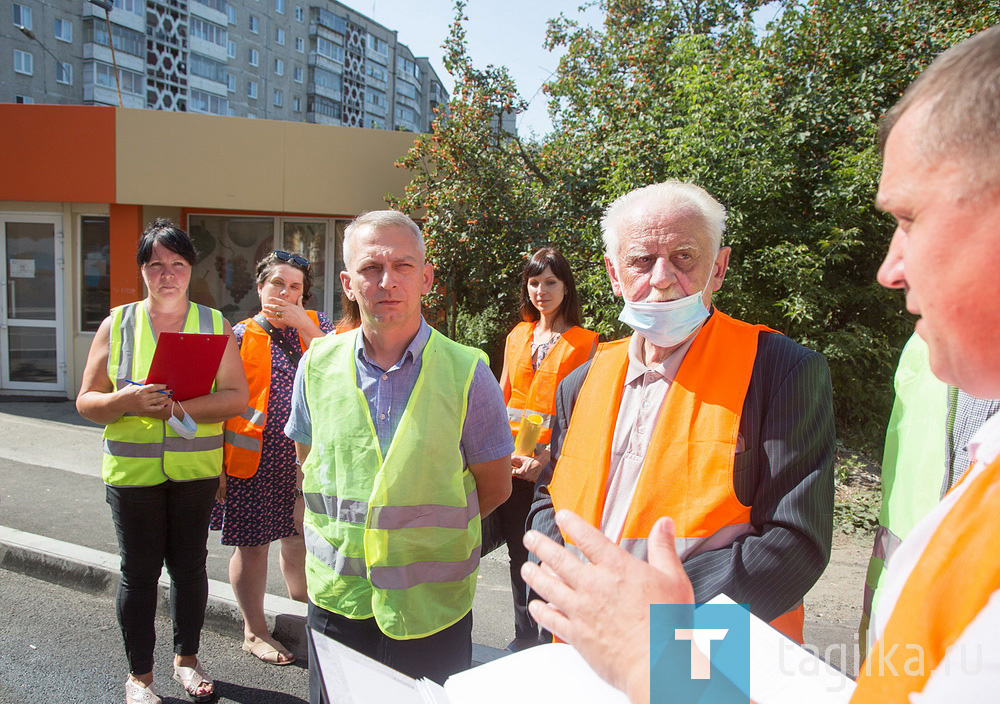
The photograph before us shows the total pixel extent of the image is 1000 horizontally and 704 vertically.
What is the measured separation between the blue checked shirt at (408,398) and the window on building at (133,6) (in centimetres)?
6930

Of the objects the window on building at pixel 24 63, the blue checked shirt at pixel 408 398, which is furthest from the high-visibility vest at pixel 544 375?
the window on building at pixel 24 63

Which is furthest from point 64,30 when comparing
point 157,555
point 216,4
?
point 157,555

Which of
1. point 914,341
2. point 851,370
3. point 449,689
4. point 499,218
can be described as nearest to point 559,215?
point 499,218

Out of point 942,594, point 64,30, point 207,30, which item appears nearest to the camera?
point 942,594

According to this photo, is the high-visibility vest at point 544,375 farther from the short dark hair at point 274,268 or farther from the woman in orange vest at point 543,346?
the short dark hair at point 274,268

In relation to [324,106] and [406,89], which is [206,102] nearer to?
[324,106]

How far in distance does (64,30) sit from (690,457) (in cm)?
6921

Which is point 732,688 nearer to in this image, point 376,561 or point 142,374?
point 376,561

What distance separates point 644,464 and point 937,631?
3.49 ft

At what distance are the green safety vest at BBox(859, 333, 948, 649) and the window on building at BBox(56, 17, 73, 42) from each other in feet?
225

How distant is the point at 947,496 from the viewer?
0.79 meters

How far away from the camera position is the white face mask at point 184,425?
3033 mm

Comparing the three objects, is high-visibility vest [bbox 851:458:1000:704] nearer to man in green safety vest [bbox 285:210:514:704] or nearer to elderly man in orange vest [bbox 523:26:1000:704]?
elderly man in orange vest [bbox 523:26:1000:704]

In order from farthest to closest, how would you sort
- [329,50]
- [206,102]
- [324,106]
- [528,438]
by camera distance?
[324,106]
[329,50]
[206,102]
[528,438]
